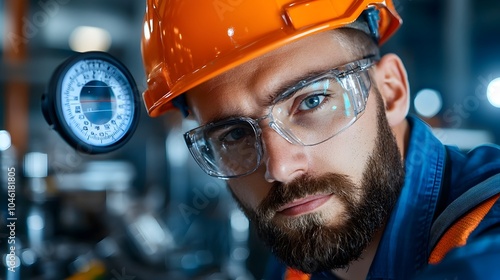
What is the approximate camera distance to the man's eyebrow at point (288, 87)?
143 centimetres

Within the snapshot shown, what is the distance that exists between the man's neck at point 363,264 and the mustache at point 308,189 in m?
0.22

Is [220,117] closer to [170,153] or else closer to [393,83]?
[393,83]

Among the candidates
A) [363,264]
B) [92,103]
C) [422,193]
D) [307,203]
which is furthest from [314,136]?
[92,103]

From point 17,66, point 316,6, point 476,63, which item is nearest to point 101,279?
point 316,6

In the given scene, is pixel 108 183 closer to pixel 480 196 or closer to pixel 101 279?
pixel 101 279

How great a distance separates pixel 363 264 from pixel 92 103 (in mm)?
874

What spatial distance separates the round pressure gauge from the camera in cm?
148

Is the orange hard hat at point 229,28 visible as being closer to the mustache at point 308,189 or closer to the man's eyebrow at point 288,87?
the man's eyebrow at point 288,87

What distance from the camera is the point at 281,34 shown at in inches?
55.1

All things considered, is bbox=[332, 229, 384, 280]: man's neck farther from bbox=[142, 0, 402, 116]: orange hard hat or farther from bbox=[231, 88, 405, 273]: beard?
bbox=[142, 0, 402, 116]: orange hard hat

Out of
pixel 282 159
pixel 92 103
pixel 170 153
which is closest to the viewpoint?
pixel 282 159

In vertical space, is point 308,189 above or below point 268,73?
below

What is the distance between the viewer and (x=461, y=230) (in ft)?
3.68

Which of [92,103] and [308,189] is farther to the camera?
[92,103]
